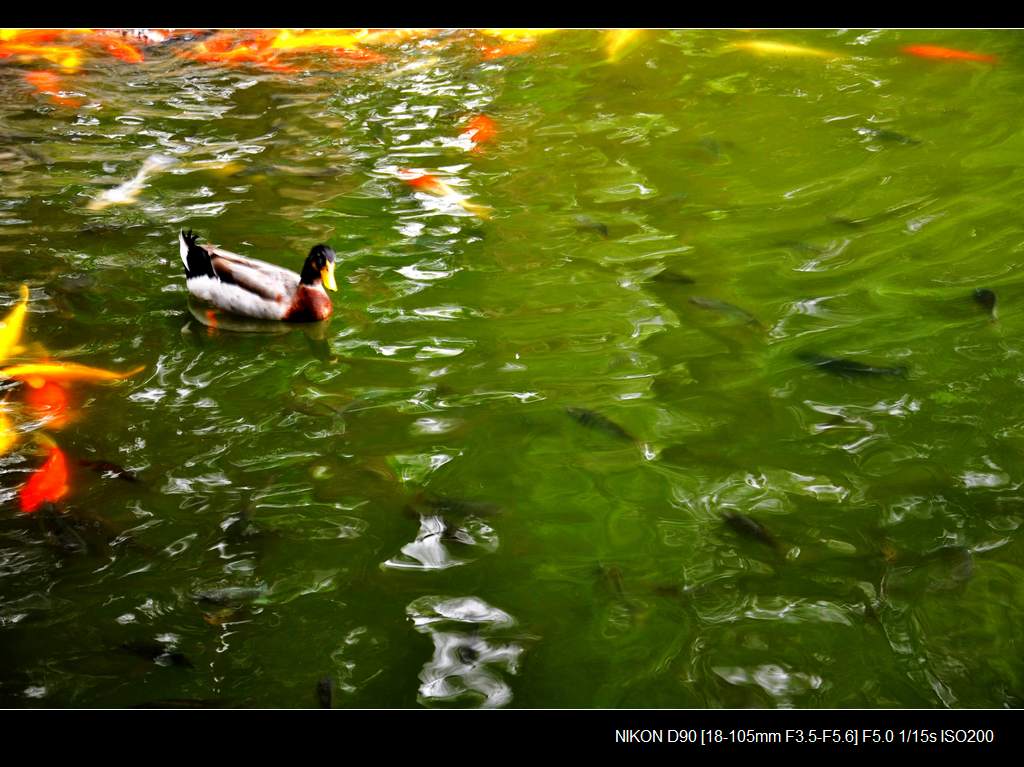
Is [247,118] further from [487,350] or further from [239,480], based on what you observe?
[239,480]

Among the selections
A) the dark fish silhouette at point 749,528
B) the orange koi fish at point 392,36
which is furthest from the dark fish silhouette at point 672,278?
the orange koi fish at point 392,36

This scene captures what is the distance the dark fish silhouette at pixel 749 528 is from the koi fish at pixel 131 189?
3.69 m

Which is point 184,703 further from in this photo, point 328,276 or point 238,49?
point 238,49

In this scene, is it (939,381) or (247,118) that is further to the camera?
(247,118)

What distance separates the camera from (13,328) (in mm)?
3980

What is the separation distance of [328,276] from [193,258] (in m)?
0.59

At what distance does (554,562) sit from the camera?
2.71m

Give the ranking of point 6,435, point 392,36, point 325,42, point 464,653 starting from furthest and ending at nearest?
point 325,42
point 392,36
point 6,435
point 464,653

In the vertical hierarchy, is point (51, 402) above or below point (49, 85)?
below

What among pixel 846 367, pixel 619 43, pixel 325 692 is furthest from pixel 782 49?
pixel 325 692

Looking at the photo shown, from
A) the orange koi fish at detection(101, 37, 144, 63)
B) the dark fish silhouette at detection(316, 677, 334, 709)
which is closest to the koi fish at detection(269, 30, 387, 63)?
the orange koi fish at detection(101, 37, 144, 63)

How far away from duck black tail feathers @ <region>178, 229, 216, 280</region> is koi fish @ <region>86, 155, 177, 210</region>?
117 cm

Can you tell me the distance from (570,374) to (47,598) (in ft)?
5.80
